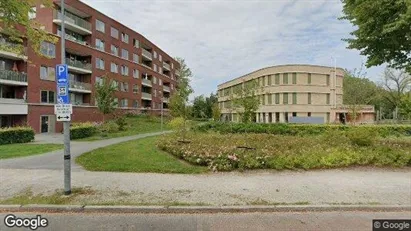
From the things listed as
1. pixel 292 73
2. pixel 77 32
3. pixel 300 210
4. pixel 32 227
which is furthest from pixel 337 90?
pixel 32 227

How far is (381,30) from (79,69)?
3463cm

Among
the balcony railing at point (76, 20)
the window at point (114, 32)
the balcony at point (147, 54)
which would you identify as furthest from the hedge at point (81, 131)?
the balcony at point (147, 54)

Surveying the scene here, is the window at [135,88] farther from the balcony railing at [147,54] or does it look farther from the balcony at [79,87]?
the balcony at [79,87]

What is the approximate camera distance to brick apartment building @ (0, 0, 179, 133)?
2817 centimetres

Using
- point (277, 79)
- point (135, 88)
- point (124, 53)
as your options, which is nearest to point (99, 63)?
point (124, 53)

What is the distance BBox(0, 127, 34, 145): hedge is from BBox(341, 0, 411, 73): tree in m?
22.7

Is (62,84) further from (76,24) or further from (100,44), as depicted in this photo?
(100,44)

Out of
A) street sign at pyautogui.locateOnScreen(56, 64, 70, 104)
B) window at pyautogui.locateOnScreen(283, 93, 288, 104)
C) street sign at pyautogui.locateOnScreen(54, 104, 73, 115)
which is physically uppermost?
window at pyautogui.locateOnScreen(283, 93, 288, 104)

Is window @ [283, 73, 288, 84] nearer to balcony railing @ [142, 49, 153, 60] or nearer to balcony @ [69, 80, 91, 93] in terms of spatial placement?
balcony railing @ [142, 49, 153, 60]

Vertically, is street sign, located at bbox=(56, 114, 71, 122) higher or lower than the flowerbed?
higher

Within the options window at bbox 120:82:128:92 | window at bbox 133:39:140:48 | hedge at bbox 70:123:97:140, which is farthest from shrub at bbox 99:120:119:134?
window at bbox 133:39:140:48

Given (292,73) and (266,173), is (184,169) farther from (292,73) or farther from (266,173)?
(292,73)

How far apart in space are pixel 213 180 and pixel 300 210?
308cm

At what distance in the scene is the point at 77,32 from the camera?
3816 cm
